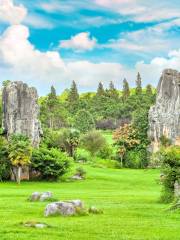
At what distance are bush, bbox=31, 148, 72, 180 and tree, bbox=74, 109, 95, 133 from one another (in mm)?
77792

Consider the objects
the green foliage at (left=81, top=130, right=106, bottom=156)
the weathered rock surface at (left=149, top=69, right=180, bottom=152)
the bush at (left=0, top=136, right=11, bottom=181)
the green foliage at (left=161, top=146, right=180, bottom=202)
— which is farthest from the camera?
the weathered rock surface at (left=149, top=69, right=180, bottom=152)

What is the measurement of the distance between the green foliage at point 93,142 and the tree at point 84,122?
151 ft

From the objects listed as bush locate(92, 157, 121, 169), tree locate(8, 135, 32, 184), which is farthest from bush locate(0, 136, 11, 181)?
bush locate(92, 157, 121, 169)

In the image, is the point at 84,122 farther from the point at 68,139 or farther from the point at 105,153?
the point at 68,139

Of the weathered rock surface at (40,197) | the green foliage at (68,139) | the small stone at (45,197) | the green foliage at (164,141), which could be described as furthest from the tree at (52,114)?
the small stone at (45,197)

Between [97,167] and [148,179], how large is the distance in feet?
66.3

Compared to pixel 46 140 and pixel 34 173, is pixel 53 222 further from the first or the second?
pixel 46 140

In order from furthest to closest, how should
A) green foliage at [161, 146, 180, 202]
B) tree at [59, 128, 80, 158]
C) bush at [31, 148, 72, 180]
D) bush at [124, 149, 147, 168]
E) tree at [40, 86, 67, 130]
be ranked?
1. tree at [40, 86, 67, 130]
2. tree at [59, 128, 80, 158]
3. bush at [124, 149, 147, 168]
4. bush at [31, 148, 72, 180]
5. green foliage at [161, 146, 180, 202]

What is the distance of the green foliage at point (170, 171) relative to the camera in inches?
1497

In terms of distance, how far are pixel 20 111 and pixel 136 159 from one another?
1193 inches

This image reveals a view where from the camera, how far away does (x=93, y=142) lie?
356 feet

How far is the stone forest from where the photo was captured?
25438 mm

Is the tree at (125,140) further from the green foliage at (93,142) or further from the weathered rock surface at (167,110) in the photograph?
the weathered rock surface at (167,110)

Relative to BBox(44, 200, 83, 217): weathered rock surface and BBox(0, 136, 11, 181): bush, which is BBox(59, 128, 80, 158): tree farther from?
BBox(44, 200, 83, 217): weathered rock surface
